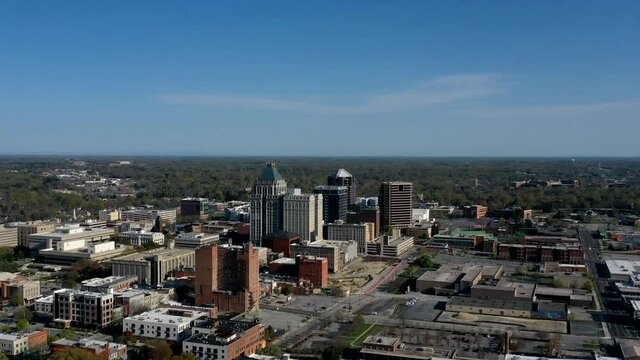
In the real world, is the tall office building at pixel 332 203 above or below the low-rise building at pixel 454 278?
above

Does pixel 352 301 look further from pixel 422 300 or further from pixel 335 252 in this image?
pixel 335 252

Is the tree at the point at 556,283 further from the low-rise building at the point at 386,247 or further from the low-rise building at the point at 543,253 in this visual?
the low-rise building at the point at 386,247

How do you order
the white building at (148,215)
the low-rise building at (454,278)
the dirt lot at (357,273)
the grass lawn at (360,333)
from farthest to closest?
1. the white building at (148,215)
2. the dirt lot at (357,273)
3. the low-rise building at (454,278)
4. the grass lawn at (360,333)

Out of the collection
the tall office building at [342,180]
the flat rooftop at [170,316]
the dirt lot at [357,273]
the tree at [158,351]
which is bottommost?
the dirt lot at [357,273]

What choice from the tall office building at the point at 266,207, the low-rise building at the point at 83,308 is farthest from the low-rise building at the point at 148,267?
the tall office building at the point at 266,207

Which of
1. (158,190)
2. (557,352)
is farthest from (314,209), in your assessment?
(158,190)

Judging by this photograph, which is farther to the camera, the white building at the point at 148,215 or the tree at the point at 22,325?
the white building at the point at 148,215

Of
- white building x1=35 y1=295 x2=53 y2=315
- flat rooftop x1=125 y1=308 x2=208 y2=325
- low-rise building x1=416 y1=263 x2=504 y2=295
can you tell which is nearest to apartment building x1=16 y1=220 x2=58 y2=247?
white building x1=35 y1=295 x2=53 y2=315
